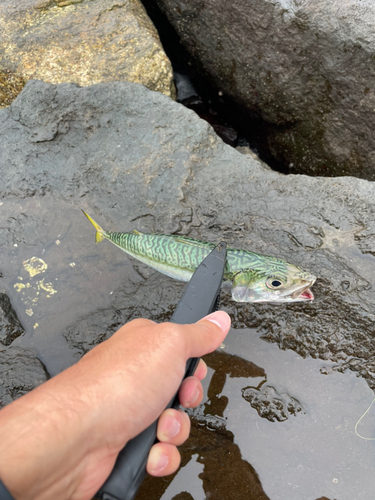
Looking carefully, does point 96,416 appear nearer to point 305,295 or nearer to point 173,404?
point 173,404

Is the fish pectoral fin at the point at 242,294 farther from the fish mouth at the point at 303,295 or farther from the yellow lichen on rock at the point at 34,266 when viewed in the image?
the yellow lichen on rock at the point at 34,266

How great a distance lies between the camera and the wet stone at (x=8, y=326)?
3156 mm

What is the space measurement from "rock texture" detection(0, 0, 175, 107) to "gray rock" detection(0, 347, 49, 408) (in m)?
3.46

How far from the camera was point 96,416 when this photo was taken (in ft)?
6.07

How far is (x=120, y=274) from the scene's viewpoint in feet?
11.2

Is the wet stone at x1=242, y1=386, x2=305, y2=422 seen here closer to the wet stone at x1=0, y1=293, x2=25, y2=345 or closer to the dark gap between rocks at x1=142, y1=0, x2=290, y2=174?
the wet stone at x1=0, y1=293, x2=25, y2=345

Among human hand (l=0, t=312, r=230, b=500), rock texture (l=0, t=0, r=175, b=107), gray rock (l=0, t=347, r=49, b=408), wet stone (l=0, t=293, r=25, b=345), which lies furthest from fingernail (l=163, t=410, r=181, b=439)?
rock texture (l=0, t=0, r=175, b=107)

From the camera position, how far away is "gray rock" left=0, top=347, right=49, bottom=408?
2.94 metres

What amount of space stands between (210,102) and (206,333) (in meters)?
4.85

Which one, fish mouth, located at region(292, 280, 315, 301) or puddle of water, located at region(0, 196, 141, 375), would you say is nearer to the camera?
fish mouth, located at region(292, 280, 315, 301)

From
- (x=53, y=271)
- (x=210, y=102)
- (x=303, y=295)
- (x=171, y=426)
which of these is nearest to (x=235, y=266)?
(x=303, y=295)

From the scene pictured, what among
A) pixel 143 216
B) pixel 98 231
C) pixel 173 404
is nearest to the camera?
pixel 173 404

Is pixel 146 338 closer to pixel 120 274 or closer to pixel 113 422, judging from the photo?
pixel 113 422

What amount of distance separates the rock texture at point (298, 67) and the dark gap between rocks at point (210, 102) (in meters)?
0.17
